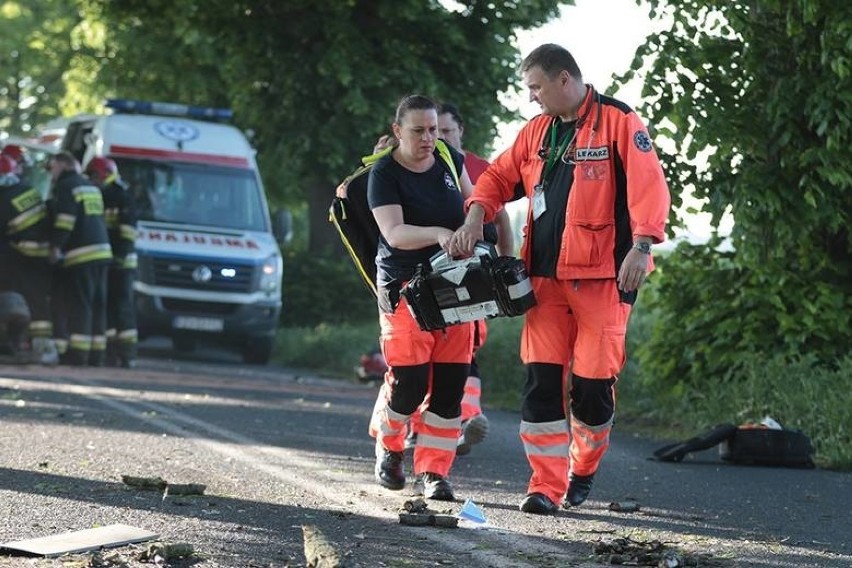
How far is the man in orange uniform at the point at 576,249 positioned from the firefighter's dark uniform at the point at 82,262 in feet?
37.4

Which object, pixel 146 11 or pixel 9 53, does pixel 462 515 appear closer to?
pixel 146 11

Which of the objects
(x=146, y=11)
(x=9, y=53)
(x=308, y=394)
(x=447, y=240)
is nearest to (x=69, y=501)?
(x=447, y=240)

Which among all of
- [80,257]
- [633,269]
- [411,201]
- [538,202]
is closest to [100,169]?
[80,257]

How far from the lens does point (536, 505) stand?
8008 millimetres

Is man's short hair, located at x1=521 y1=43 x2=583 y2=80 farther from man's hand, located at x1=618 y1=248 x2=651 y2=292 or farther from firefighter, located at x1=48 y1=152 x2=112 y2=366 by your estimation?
firefighter, located at x1=48 y1=152 x2=112 y2=366

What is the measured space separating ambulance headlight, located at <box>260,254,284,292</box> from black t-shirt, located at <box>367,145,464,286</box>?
Result: 1540cm

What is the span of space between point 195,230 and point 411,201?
15.6m

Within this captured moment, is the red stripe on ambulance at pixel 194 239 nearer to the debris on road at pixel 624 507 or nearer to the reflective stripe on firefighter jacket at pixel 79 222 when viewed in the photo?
the reflective stripe on firefighter jacket at pixel 79 222

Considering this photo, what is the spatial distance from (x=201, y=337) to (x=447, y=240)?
16.9 metres

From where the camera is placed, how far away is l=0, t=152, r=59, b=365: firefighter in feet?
64.0

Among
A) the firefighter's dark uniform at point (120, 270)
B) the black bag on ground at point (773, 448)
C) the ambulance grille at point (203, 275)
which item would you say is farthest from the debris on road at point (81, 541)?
the ambulance grille at point (203, 275)

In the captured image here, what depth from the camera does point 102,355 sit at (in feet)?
65.8

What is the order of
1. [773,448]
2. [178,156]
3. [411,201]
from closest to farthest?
[411,201] → [773,448] → [178,156]

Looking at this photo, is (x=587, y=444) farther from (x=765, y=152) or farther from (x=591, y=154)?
(x=765, y=152)
